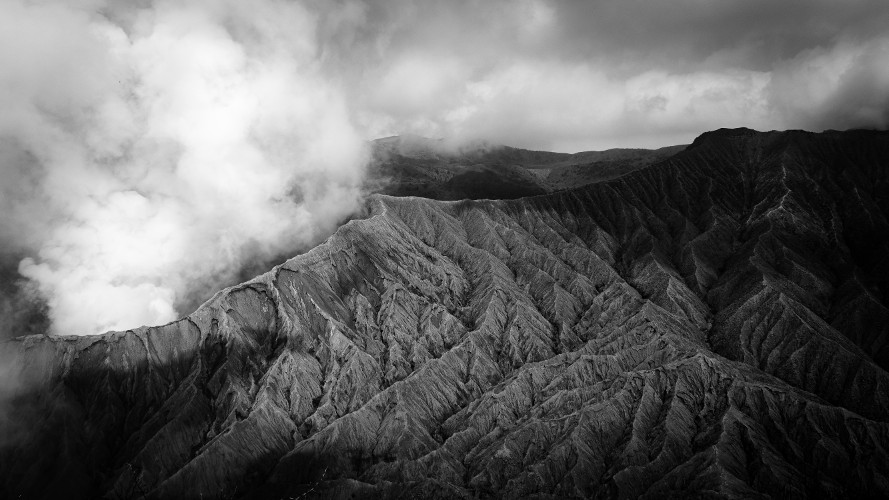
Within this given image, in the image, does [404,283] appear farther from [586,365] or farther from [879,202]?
[879,202]

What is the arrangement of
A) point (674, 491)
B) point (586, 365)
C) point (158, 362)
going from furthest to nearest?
point (586, 365)
point (158, 362)
point (674, 491)

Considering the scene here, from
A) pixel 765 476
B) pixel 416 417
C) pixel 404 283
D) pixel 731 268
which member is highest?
pixel 404 283

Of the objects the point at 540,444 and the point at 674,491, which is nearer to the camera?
the point at 674,491

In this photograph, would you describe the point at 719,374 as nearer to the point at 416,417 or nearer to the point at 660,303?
the point at 660,303

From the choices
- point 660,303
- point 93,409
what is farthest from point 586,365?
point 93,409

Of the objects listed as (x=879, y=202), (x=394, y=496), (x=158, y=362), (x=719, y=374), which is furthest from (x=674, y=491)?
(x=879, y=202)

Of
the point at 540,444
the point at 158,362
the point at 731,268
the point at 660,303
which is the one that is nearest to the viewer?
the point at 540,444

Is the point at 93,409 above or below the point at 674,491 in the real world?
above
